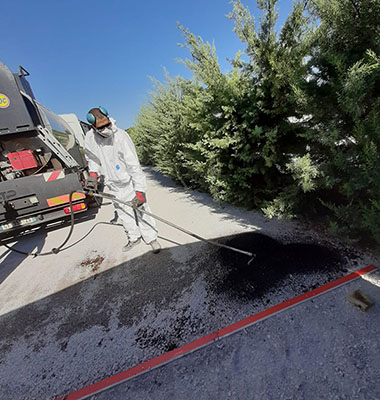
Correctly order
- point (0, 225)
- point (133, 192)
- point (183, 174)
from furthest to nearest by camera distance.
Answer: point (183, 174) → point (0, 225) → point (133, 192)

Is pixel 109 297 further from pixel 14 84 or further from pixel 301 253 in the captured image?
pixel 14 84

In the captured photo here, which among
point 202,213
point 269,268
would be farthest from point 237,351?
point 202,213

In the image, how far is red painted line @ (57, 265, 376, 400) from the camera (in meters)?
1.36

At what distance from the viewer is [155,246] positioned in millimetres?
2924

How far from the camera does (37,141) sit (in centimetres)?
344

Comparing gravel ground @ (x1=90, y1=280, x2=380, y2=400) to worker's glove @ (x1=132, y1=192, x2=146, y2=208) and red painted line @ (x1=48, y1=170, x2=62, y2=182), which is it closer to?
worker's glove @ (x1=132, y1=192, x2=146, y2=208)

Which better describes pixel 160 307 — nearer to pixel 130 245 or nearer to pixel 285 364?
pixel 285 364

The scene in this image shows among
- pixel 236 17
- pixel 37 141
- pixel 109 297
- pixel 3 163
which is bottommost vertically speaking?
pixel 109 297

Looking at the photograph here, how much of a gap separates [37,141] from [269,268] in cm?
459

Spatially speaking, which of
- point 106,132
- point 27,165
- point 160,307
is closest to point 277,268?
point 160,307

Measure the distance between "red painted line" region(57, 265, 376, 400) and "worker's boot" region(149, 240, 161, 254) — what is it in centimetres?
150

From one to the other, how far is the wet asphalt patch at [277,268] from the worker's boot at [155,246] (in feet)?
3.34

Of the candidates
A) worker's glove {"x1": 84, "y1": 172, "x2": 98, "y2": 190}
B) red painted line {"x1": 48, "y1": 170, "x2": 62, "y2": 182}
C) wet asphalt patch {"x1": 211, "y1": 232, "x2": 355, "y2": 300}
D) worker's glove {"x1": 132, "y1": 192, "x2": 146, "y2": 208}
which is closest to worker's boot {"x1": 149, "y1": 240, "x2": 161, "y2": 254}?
worker's glove {"x1": 132, "y1": 192, "x2": 146, "y2": 208}

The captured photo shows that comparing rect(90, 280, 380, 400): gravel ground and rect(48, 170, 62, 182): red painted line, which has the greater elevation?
rect(48, 170, 62, 182): red painted line
